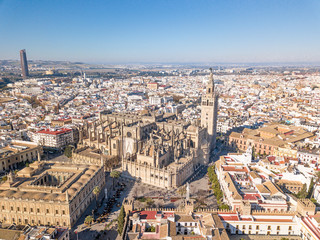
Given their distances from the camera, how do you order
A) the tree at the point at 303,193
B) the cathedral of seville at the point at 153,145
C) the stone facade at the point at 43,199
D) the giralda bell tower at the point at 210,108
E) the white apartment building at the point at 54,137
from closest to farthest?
the stone facade at the point at 43,199 < the tree at the point at 303,193 < the cathedral of seville at the point at 153,145 < the giralda bell tower at the point at 210,108 < the white apartment building at the point at 54,137

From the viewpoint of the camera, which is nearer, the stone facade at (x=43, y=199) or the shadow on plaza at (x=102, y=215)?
the shadow on plaza at (x=102, y=215)

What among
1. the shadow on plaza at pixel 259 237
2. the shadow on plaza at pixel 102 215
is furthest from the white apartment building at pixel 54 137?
the shadow on plaza at pixel 259 237

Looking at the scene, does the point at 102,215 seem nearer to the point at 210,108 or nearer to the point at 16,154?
the point at 16,154

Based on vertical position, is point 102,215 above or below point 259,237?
above

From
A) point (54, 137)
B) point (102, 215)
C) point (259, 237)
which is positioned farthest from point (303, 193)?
point (54, 137)

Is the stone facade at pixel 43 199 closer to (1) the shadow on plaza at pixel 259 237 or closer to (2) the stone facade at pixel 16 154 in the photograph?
(2) the stone facade at pixel 16 154

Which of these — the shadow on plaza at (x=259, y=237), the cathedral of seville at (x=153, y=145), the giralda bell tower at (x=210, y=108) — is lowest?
the shadow on plaza at (x=259, y=237)

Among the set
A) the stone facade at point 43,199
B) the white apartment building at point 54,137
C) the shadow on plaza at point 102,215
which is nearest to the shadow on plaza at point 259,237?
the shadow on plaza at point 102,215

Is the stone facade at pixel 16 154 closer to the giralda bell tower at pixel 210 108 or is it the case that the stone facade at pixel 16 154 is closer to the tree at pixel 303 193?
the giralda bell tower at pixel 210 108

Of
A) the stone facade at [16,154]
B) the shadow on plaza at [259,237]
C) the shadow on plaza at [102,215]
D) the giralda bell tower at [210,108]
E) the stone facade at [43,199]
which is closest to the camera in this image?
the shadow on plaza at [259,237]

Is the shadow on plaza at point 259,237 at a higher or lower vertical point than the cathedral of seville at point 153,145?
lower
